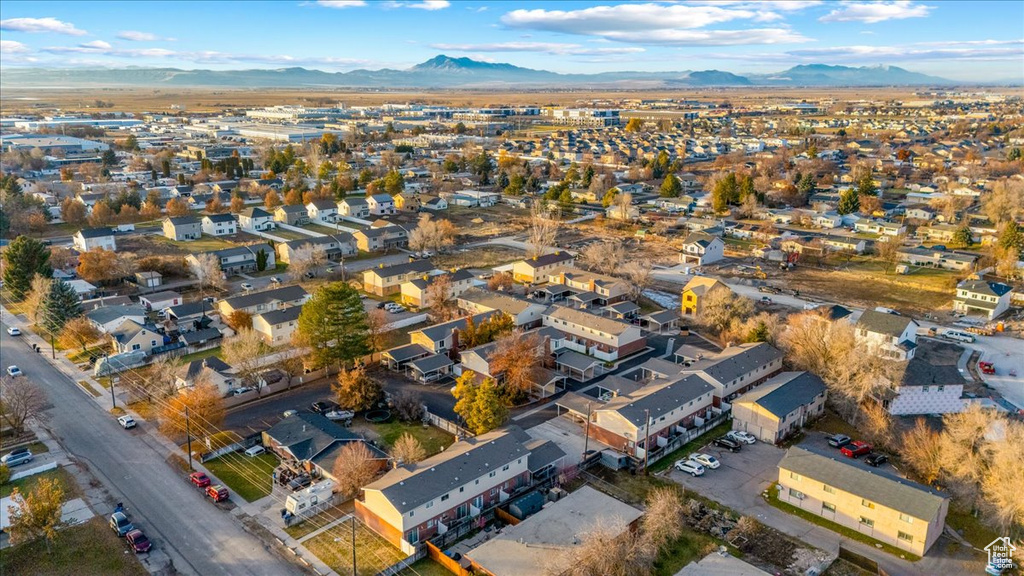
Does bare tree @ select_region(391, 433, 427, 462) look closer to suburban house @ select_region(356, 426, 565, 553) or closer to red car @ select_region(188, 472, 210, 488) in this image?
suburban house @ select_region(356, 426, 565, 553)

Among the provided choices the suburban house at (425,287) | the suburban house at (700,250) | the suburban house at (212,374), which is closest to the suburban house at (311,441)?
the suburban house at (212,374)

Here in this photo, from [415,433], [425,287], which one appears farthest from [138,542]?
[425,287]

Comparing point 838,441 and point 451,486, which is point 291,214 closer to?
point 451,486

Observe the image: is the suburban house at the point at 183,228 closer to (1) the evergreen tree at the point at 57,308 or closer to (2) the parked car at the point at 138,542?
(1) the evergreen tree at the point at 57,308

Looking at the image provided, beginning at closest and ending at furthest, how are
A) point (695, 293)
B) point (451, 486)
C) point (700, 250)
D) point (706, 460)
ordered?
point (451, 486) < point (706, 460) < point (695, 293) < point (700, 250)

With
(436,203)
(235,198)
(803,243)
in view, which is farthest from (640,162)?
(235,198)

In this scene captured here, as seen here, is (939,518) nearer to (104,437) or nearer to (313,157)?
(104,437)
